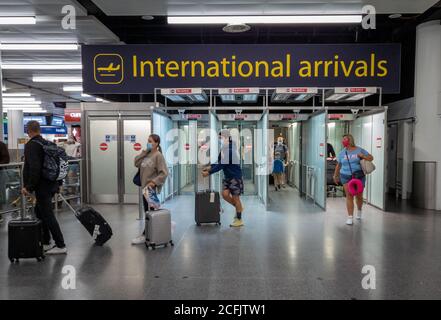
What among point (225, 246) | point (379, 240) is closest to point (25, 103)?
point (225, 246)

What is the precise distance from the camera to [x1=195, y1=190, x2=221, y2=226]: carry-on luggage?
6250 millimetres

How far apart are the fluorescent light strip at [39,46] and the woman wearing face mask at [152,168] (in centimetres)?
443

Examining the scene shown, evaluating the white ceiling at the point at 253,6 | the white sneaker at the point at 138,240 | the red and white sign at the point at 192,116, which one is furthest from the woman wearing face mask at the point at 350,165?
the red and white sign at the point at 192,116

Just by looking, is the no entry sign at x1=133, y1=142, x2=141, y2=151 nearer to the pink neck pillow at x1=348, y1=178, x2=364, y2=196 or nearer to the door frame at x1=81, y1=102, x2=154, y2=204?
the door frame at x1=81, y1=102, x2=154, y2=204

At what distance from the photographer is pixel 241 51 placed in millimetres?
6457

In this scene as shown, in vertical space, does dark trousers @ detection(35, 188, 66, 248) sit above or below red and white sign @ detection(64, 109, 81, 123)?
below

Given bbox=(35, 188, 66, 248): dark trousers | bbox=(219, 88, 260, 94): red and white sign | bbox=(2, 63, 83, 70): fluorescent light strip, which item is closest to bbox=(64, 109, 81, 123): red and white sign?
bbox=(2, 63, 83, 70): fluorescent light strip

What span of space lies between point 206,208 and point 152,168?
157 cm

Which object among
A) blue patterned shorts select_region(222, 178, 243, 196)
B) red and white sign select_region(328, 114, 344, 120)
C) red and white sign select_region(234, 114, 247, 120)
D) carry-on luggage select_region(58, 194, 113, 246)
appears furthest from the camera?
red and white sign select_region(234, 114, 247, 120)

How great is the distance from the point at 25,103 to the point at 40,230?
18.3 m

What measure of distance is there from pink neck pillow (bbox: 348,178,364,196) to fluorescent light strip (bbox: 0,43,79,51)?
6623 millimetres

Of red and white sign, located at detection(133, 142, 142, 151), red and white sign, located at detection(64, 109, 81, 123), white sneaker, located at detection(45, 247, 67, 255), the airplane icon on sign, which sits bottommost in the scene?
white sneaker, located at detection(45, 247, 67, 255)
